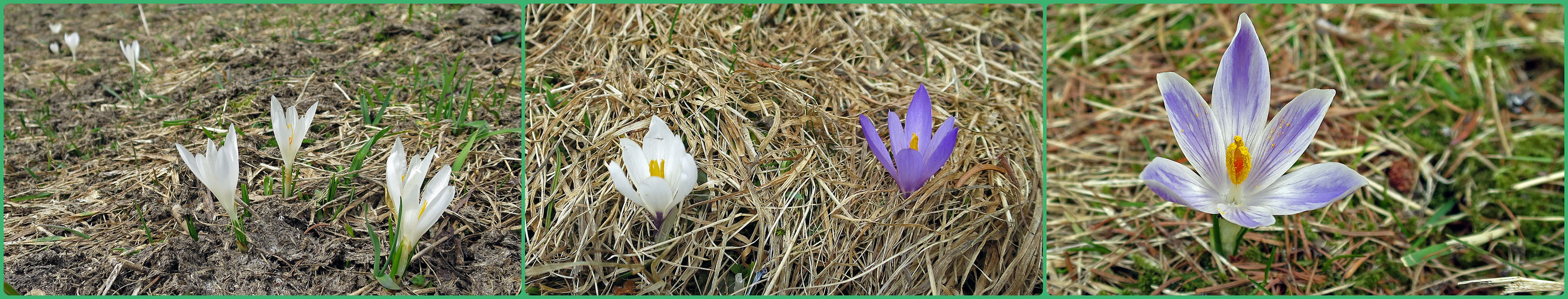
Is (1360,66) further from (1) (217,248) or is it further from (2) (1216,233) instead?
(1) (217,248)

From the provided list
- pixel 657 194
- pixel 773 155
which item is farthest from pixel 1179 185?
pixel 657 194

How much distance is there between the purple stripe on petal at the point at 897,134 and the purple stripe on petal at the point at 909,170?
0.13ft

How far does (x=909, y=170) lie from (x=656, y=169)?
49 cm

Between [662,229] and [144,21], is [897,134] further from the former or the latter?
[144,21]

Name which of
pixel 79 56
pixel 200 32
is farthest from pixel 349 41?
pixel 79 56

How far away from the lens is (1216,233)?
144 centimetres

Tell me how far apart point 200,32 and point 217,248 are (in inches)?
40.1

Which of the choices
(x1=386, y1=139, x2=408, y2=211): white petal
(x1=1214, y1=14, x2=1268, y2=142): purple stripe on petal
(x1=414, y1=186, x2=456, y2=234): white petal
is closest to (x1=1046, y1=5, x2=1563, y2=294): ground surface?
(x1=1214, y1=14, x2=1268, y2=142): purple stripe on petal

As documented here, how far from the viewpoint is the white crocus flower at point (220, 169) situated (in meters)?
1.51

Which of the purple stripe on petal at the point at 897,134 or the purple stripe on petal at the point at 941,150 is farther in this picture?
the purple stripe on petal at the point at 897,134

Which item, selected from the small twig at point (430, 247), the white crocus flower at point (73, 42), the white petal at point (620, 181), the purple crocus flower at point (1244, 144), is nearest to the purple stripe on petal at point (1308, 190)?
the purple crocus flower at point (1244, 144)

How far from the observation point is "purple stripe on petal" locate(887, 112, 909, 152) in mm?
1460

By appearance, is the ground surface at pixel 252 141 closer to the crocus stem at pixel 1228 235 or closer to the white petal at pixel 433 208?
the white petal at pixel 433 208

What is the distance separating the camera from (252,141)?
1.80 m
